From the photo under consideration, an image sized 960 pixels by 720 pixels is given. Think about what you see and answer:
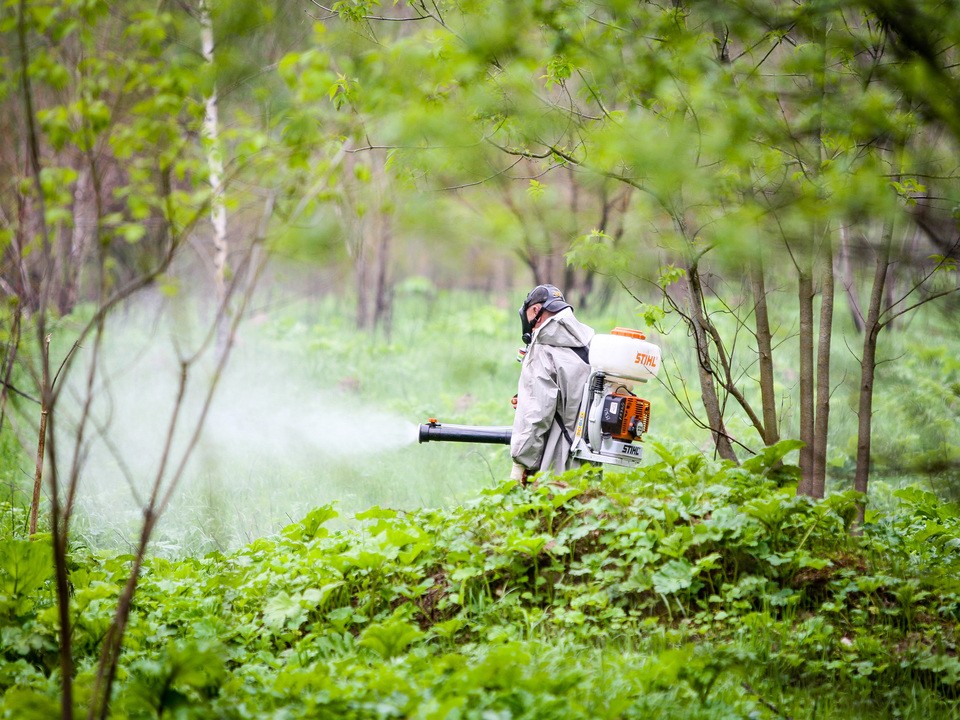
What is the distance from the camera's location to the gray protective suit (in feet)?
18.4

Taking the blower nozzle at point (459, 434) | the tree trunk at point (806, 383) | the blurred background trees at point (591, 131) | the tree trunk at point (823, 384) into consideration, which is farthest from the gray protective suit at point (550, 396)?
the tree trunk at point (823, 384)

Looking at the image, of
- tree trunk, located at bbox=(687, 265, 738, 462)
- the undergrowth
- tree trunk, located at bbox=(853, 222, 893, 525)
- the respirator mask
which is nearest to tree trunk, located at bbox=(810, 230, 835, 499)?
tree trunk, located at bbox=(853, 222, 893, 525)

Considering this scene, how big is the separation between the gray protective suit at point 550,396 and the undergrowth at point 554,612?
74 centimetres

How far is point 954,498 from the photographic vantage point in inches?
124

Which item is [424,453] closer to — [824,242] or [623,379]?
[623,379]

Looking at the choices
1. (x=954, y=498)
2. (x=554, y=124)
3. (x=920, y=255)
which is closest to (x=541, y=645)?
(x=954, y=498)

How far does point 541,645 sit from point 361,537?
1.53 m

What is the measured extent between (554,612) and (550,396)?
185cm

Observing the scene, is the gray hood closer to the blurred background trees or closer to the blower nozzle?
the blurred background trees

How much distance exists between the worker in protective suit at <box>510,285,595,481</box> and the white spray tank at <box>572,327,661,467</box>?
0.23 m

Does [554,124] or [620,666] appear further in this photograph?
[554,124]

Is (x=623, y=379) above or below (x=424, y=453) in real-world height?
above

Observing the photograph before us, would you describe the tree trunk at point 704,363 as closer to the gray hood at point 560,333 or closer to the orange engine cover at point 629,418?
the orange engine cover at point 629,418

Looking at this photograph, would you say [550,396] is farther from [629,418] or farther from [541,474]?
[541,474]
